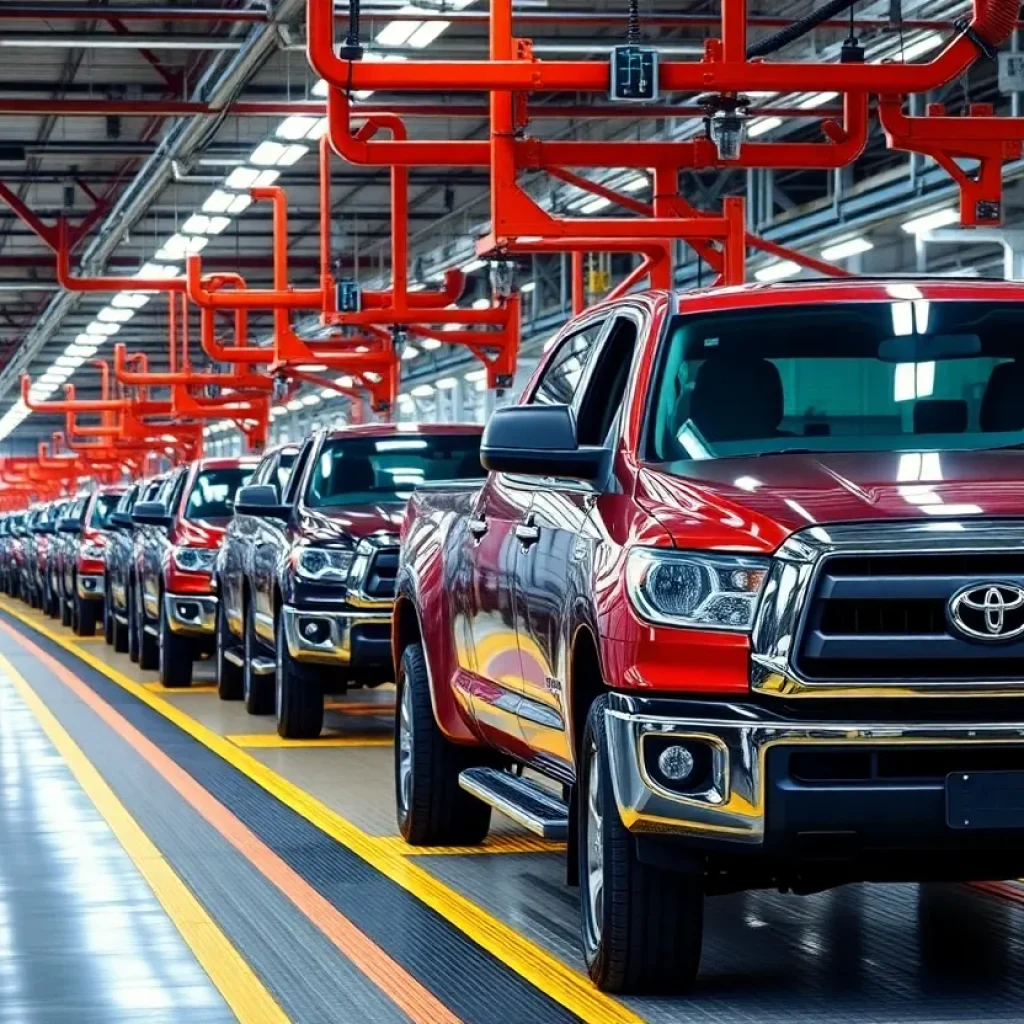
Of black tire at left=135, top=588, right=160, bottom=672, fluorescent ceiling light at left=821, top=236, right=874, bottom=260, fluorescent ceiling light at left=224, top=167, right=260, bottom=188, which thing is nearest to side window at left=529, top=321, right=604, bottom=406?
black tire at left=135, top=588, right=160, bottom=672

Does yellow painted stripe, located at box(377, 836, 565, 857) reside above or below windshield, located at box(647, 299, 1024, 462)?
below

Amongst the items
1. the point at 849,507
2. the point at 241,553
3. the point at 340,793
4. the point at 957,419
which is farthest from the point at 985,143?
the point at 849,507

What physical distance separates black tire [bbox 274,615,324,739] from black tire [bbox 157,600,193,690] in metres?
5.57

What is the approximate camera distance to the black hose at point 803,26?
49.2 ft

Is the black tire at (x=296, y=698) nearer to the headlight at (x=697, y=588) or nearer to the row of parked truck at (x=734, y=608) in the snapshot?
the row of parked truck at (x=734, y=608)

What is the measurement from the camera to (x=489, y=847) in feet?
33.1

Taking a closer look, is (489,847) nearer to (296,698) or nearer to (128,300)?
(296,698)

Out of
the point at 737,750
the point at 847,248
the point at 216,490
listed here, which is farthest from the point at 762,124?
the point at 737,750

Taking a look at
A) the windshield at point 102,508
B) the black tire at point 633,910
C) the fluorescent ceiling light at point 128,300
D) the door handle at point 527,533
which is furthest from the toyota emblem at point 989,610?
the fluorescent ceiling light at point 128,300

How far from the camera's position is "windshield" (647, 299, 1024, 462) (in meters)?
7.16

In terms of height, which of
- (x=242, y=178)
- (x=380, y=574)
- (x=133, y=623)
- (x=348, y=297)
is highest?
(x=242, y=178)

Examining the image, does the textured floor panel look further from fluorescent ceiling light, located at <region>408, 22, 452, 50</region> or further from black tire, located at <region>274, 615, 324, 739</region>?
fluorescent ceiling light, located at <region>408, 22, 452, 50</region>

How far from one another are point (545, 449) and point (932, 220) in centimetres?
1626

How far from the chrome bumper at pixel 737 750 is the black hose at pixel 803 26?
9.46 m
